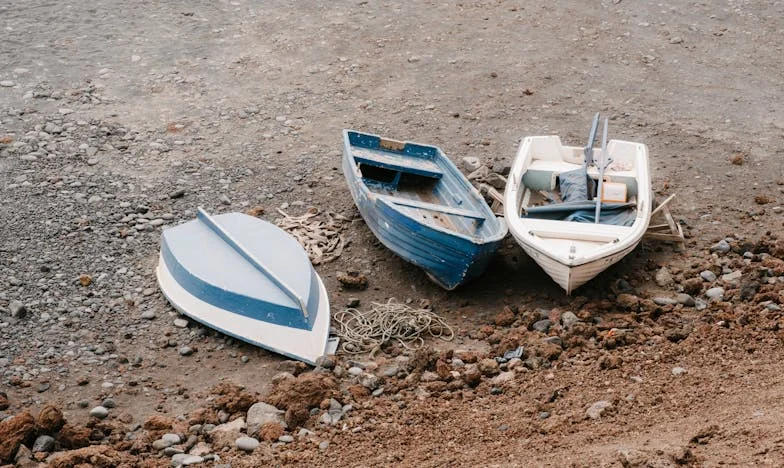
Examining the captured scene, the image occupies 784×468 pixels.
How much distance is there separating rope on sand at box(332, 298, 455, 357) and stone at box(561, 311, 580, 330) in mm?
1065

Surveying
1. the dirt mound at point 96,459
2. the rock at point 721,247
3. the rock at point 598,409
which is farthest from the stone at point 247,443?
the rock at point 721,247

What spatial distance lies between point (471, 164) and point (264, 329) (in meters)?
4.32

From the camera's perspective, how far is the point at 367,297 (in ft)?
33.8

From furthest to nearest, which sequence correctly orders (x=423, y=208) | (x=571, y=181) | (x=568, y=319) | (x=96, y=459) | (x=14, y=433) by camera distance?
(x=571, y=181) → (x=423, y=208) → (x=568, y=319) → (x=14, y=433) → (x=96, y=459)

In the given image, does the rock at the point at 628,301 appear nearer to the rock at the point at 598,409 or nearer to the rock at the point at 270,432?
the rock at the point at 598,409

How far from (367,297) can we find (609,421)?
11.3ft

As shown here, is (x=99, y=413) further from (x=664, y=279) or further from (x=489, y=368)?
(x=664, y=279)

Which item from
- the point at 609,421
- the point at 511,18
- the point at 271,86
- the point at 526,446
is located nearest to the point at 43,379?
the point at 526,446

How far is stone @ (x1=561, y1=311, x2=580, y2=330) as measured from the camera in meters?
9.27

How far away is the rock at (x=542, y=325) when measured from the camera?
929 cm

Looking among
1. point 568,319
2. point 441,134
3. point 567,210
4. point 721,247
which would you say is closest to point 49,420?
point 568,319

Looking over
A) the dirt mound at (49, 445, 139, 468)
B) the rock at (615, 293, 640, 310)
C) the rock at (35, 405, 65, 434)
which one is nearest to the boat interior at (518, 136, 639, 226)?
the rock at (615, 293, 640, 310)

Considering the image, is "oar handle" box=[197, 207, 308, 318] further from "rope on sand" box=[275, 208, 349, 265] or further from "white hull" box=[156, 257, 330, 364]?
"rope on sand" box=[275, 208, 349, 265]

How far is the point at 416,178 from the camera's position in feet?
38.9
